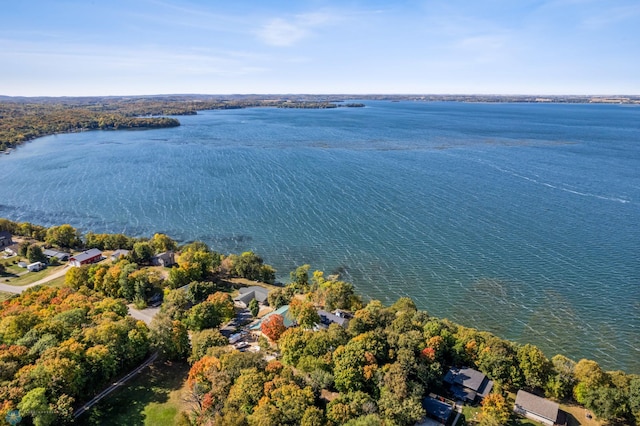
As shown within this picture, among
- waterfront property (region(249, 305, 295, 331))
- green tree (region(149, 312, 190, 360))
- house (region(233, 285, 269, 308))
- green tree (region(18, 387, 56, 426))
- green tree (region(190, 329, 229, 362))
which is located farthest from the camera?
house (region(233, 285, 269, 308))

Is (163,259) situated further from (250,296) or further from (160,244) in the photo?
(250,296)

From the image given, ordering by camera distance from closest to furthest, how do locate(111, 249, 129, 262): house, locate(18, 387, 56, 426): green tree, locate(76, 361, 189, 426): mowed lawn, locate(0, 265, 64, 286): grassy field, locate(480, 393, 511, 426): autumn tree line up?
locate(18, 387, 56, 426): green tree < locate(480, 393, 511, 426): autumn tree < locate(76, 361, 189, 426): mowed lawn < locate(0, 265, 64, 286): grassy field < locate(111, 249, 129, 262): house

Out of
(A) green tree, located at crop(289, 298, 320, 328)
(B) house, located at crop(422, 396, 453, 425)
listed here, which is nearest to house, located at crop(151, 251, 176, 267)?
(A) green tree, located at crop(289, 298, 320, 328)

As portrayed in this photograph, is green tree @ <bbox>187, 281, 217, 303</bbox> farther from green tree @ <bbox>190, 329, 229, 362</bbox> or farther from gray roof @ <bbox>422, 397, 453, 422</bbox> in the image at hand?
gray roof @ <bbox>422, 397, 453, 422</bbox>

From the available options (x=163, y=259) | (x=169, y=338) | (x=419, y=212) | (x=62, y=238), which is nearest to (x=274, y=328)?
(x=169, y=338)

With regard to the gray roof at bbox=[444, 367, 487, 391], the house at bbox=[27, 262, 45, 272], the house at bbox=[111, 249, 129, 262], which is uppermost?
the house at bbox=[111, 249, 129, 262]

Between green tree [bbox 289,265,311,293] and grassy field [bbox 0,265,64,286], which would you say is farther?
grassy field [bbox 0,265,64,286]
